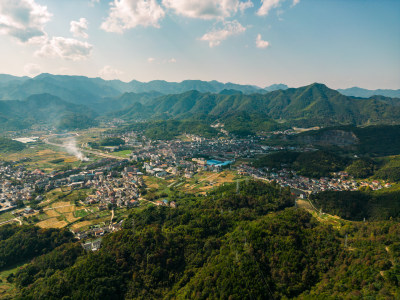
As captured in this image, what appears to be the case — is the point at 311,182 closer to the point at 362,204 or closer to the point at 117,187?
the point at 362,204

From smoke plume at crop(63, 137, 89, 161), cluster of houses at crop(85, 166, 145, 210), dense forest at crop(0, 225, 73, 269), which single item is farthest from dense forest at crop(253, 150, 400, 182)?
smoke plume at crop(63, 137, 89, 161)

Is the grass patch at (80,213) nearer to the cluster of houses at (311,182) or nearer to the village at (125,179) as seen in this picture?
the village at (125,179)

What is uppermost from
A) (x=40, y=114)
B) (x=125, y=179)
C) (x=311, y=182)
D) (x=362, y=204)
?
(x=40, y=114)

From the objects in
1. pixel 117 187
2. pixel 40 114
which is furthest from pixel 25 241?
pixel 40 114

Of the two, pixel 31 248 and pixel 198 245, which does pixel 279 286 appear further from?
pixel 31 248

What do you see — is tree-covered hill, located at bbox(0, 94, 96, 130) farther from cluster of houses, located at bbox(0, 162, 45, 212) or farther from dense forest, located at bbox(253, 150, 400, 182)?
dense forest, located at bbox(253, 150, 400, 182)

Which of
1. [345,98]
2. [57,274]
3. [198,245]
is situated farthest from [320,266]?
[345,98]

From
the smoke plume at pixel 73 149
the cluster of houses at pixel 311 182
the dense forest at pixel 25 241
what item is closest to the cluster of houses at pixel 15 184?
the dense forest at pixel 25 241
